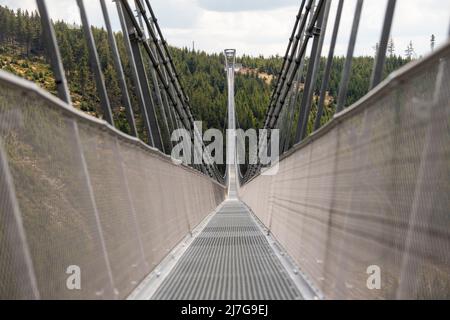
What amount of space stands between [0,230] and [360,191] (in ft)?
6.56

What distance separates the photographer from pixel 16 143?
3152 millimetres

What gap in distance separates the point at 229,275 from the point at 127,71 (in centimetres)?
4727

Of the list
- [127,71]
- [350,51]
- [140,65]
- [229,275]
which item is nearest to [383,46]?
[350,51]

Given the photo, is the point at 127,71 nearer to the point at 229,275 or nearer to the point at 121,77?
the point at 121,77

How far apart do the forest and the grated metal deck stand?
1369 cm

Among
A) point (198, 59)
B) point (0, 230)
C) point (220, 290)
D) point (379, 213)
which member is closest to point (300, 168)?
point (220, 290)

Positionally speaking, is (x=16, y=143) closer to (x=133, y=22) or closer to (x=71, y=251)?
(x=71, y=251)

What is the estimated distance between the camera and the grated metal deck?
518 centimetres

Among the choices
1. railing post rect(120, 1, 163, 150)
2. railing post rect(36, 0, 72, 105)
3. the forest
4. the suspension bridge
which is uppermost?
the forest

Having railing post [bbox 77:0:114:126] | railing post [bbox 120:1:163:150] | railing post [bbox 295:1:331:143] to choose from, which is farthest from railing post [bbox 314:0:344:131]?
railing post [bbox 77:0:114:126]

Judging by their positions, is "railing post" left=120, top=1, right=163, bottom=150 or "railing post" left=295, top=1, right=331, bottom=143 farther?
"railing post" left=120, top=1, right=163, bottom=150

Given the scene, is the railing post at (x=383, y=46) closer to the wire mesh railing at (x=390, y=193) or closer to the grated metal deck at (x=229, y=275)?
the wire mesh railing at (x=390, y=193)

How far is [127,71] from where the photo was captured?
172 ft

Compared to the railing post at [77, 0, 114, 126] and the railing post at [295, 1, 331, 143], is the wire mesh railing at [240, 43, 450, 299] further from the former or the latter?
the railing post at [295, 1, 331, 143]
